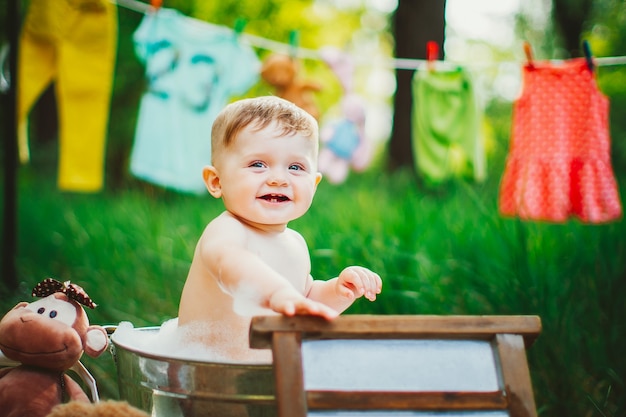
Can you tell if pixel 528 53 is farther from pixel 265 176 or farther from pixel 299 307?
pixel 299 307

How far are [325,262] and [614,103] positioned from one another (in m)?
8.73

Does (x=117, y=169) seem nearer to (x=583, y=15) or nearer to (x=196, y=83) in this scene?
(x=196, y=83)

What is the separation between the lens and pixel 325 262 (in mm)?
3020

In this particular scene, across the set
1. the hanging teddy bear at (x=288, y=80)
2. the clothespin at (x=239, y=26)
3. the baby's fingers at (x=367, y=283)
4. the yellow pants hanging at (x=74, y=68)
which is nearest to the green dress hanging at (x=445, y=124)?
the hanging teddy bear at (x=288, y=80)

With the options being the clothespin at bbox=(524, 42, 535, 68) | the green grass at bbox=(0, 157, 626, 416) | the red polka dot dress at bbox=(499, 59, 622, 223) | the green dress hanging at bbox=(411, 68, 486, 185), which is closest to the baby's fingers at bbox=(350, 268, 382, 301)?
the green grass at bbox=(0, 157, 626, 416)

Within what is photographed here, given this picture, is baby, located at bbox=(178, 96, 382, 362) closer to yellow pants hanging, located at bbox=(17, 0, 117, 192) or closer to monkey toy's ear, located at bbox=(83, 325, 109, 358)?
monkey toy's ear, located at bbox=(83, 325, 109, 358)

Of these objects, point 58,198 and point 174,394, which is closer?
point 174,394

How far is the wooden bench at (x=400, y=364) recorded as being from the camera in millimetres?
1149

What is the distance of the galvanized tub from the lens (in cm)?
132

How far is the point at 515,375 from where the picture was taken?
3.95 feet

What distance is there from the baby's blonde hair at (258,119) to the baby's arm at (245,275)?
20 cm

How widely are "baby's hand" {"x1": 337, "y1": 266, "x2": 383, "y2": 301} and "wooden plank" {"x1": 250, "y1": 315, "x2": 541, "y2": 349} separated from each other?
28 centimetres

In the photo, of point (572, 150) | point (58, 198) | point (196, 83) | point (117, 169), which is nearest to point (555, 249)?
point (572, 150)

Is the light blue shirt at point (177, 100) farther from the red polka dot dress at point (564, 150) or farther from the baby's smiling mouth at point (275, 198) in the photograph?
the baby's smiling mouth at point (275, 198)
